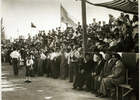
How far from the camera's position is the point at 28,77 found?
4.77 m

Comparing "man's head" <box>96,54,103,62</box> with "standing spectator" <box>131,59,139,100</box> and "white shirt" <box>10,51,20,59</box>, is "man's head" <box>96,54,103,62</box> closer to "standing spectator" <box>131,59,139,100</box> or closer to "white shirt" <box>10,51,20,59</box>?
"standing spectator" <box>131,59,139,100</box>

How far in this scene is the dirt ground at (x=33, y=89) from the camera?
14.5 ft

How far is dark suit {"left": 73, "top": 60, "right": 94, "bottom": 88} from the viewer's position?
4.84m

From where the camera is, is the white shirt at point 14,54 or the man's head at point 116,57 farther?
the white shirt at point 14,54

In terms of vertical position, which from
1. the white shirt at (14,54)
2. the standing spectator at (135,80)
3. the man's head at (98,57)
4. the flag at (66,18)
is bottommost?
the standing spectator at (135,80)

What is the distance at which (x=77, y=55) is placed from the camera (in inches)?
201

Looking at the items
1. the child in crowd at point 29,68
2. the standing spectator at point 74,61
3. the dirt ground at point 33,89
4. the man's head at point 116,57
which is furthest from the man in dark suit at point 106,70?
the child in crowd at point 29,68

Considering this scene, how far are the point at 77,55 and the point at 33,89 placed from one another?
4.78 feet

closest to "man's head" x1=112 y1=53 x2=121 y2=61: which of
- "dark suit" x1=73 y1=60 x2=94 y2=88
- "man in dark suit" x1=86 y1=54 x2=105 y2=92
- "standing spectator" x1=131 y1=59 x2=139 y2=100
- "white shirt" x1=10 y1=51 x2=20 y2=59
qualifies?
"man in dark suit" x1=86 y1=54 x2=105 y2=92

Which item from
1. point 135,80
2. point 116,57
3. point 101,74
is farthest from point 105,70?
point 135,80

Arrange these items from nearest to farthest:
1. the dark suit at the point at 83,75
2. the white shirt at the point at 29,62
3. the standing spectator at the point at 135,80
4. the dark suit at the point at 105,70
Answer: the standing spectator at the point at 135,80, the dark suit at the point at 105,70, the dark suit at the point at 83,75, the white shirt at the point at 29,62

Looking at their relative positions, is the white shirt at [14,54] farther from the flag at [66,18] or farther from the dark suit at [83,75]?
the dark suit at [83,75]

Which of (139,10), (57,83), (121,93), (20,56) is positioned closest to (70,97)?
(57,83)

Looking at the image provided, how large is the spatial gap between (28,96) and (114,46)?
2.53 metres
